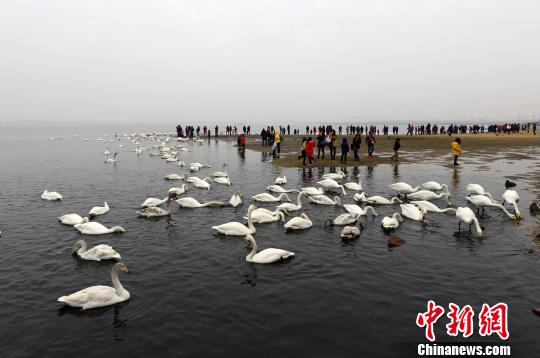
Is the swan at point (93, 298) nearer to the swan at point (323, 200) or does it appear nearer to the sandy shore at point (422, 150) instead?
the swan at point (323, 200)

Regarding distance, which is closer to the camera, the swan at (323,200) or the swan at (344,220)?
the swan at (344,220)

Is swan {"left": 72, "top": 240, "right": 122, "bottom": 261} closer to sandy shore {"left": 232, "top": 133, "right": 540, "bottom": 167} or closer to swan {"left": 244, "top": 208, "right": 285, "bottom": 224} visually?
swan {"left": 244, "top": 208, "right": 285, "bottom": 224}

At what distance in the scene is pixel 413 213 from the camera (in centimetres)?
1703

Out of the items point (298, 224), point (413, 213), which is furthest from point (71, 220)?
point (413, 213)

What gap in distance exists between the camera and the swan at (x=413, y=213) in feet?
55.4

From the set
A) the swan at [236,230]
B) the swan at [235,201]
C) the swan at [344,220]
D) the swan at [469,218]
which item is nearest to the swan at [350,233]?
the swan at [344,220]

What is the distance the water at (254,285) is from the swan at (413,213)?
43 cm

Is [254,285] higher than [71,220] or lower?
lower

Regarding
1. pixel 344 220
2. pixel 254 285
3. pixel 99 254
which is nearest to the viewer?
pixel 254 285

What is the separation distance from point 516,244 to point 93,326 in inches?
553

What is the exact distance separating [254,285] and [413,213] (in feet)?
29.9

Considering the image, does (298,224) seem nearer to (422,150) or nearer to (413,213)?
(413,213)

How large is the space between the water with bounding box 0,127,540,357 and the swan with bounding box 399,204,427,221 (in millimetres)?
432

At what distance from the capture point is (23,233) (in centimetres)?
Answer: 1600
